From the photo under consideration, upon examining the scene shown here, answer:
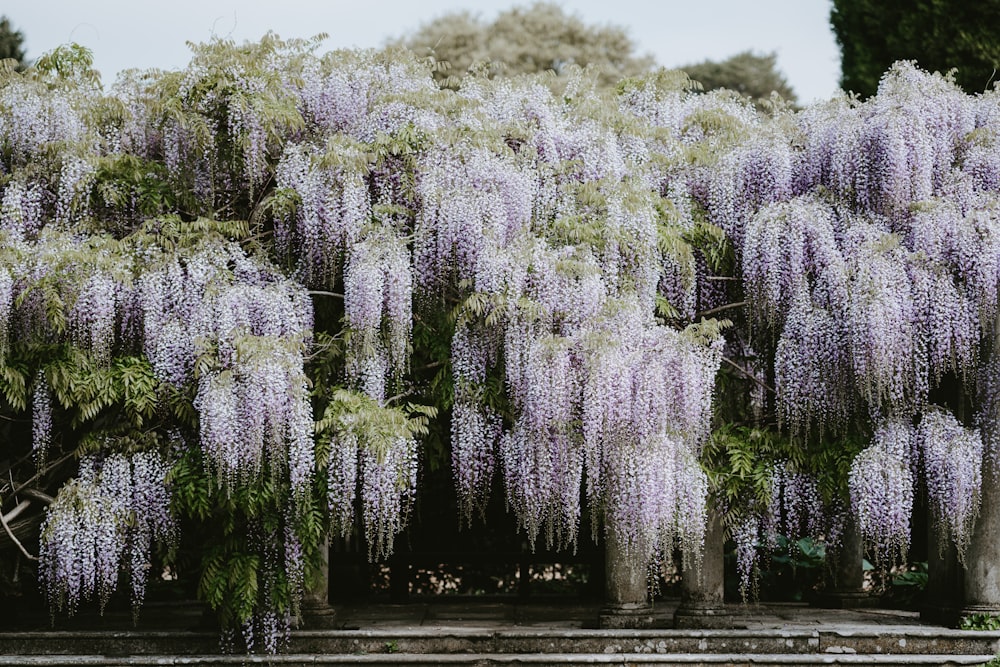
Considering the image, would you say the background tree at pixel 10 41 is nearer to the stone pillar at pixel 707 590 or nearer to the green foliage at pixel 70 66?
the green foliage at pixel 70 66

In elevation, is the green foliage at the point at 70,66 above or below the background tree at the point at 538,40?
below

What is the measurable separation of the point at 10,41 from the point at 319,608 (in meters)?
16.7

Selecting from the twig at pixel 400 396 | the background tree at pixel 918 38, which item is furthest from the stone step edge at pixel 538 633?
the background tree at pixel 918 38

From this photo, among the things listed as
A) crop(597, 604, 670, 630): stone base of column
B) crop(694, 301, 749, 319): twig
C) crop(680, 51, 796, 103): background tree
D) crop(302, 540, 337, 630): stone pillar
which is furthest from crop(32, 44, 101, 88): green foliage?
crop(680, 51, 796, 103): background tree

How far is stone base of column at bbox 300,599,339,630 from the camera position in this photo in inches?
395

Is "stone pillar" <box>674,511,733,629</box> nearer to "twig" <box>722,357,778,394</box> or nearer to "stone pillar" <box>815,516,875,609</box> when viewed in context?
"twig" <box>722,357,778,394</box>

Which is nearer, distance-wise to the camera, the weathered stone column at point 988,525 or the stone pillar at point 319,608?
the stone pillar at point 319,608

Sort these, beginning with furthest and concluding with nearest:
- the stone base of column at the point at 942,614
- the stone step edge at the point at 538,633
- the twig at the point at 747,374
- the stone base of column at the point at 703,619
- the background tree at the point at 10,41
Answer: the background tree at the point at 10,41, the twig at the point at 747,374, the stone base of column at the point at 942,614, the stone base of column at the point at 703,619, the stone step edge at the point at 538,633

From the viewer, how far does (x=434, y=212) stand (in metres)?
10.0

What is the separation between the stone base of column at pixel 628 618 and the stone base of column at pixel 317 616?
2333 mm

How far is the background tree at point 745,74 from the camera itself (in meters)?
33.6

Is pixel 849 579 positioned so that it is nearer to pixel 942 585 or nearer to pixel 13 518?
pixel 942 585

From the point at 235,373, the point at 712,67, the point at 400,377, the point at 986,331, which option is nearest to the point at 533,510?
the point at 400,377

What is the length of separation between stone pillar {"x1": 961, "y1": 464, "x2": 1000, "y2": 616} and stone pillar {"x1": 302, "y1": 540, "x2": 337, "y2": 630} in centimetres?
554
